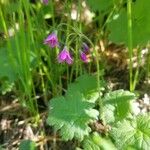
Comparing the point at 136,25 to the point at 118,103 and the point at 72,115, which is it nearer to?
the point at 118,103

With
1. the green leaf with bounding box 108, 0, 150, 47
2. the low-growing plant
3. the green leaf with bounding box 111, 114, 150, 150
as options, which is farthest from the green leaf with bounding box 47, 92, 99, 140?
the green leaf with bounding box 108, 0, 150, 47

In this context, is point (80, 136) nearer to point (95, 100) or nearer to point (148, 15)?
point (95, 100)

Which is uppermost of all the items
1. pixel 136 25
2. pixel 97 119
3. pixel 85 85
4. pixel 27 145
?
pixel 136 25

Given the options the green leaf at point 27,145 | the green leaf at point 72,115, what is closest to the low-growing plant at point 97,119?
the green leaf at point 72,115

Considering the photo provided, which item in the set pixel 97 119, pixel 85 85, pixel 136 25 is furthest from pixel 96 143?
pixel 136 25

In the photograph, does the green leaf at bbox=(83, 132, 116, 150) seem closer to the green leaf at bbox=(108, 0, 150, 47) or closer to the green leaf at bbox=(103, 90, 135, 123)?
the green leaf at bbox=(103, 90, 135, 123)

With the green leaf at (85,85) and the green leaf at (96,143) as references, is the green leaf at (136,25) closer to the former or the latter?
the green leaf at (85,85)

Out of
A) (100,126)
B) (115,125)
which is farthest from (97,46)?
(115,125)
